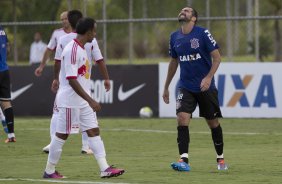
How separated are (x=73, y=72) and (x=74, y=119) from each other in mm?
611

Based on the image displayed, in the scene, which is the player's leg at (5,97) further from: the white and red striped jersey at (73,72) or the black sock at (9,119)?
the white and red striped jersey at (73,72)

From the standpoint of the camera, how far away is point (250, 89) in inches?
903

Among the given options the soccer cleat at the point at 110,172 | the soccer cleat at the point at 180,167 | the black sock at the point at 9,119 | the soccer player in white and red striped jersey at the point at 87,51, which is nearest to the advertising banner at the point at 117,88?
the black sock at the point at 9,119

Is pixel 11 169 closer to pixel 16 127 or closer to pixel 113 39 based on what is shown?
pixel 16 127

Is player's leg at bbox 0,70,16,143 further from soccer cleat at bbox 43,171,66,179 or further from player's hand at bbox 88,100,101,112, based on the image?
player's hand at bbox 88,100,101,112

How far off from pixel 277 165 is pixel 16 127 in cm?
951

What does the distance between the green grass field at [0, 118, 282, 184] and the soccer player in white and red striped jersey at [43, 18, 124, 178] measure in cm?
27

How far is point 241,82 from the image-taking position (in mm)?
23047

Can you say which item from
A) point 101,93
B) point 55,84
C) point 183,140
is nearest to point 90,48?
point 55,84

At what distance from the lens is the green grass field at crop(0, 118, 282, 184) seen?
11.8m

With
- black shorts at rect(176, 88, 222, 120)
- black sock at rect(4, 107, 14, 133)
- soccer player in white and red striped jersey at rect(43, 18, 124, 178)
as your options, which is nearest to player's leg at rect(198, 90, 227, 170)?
black shorts at rect(176, 88, 222, 120)

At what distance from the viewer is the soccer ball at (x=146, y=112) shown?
23875 mm

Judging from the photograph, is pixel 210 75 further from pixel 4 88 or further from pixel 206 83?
pixel 4 88

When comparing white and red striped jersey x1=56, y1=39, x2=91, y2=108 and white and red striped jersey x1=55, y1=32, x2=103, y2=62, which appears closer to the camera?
white and red striped jersey x1=56, y1=39, x2=91, y2=108
